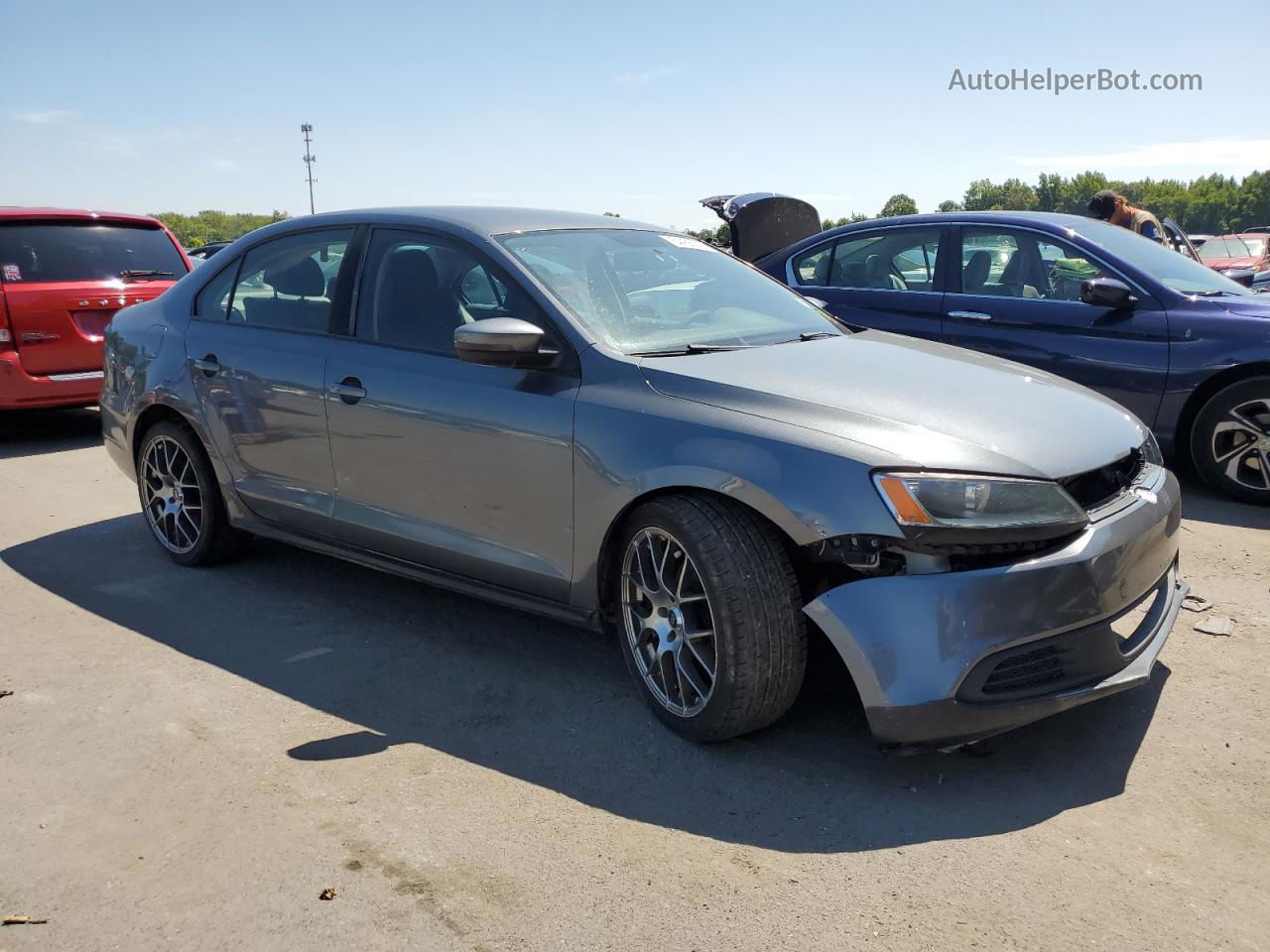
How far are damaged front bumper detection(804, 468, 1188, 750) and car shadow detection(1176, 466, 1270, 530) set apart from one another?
3056 millimetres

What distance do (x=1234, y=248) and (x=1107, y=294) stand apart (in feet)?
55.8

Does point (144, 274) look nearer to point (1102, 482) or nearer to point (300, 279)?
point (300, 279)

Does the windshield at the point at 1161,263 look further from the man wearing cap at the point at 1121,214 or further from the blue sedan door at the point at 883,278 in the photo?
the man wearing cap at the point at 1121,214

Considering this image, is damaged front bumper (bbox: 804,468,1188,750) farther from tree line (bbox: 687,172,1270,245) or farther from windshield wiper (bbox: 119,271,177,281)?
tree line (bbox: 687,172,1270,245)

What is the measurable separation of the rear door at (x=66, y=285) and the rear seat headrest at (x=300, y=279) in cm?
424

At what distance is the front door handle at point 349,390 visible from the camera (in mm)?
4112

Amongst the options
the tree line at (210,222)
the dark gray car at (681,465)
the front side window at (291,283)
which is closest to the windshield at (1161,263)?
the dark gray car at (681,465)

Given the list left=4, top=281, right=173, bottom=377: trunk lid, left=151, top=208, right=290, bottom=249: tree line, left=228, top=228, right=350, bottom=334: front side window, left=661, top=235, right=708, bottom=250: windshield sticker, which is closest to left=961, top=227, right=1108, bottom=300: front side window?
left=661, top=235, right=708, bottom=250: windshield sticker

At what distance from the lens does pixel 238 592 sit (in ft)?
15.6

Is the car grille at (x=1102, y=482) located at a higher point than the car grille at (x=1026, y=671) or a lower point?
higher

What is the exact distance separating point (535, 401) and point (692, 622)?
91 centimetres

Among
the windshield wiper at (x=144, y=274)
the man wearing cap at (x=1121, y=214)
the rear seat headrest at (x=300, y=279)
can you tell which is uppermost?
the man wearing cap at (x=1121, y=214)

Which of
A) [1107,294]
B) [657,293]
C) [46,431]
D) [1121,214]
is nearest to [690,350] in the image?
[657,293]

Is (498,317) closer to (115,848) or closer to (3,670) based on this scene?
(115,848)
